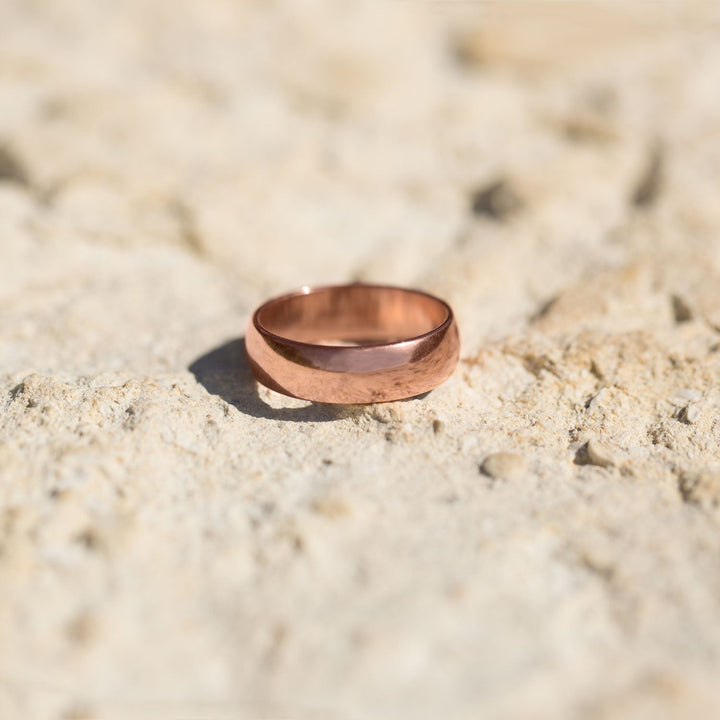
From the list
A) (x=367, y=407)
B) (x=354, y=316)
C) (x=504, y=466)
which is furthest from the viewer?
(x=354, y=316)

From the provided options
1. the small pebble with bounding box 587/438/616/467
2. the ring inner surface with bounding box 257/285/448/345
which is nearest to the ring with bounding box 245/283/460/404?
the ring inner surface with bounding box 257/285/448/345

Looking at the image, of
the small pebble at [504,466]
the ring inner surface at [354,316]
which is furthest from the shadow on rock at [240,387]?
the small pebble at [504,466]

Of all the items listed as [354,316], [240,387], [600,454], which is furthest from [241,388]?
[600,454]

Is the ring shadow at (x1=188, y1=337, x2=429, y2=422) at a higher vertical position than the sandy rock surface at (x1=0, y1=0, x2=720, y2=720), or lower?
lower

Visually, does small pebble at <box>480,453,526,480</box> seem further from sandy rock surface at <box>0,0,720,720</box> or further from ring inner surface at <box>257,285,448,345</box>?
ring inner surface at <box>257,285,448,345</box>

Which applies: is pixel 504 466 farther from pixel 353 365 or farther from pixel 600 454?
pixel 353 365
